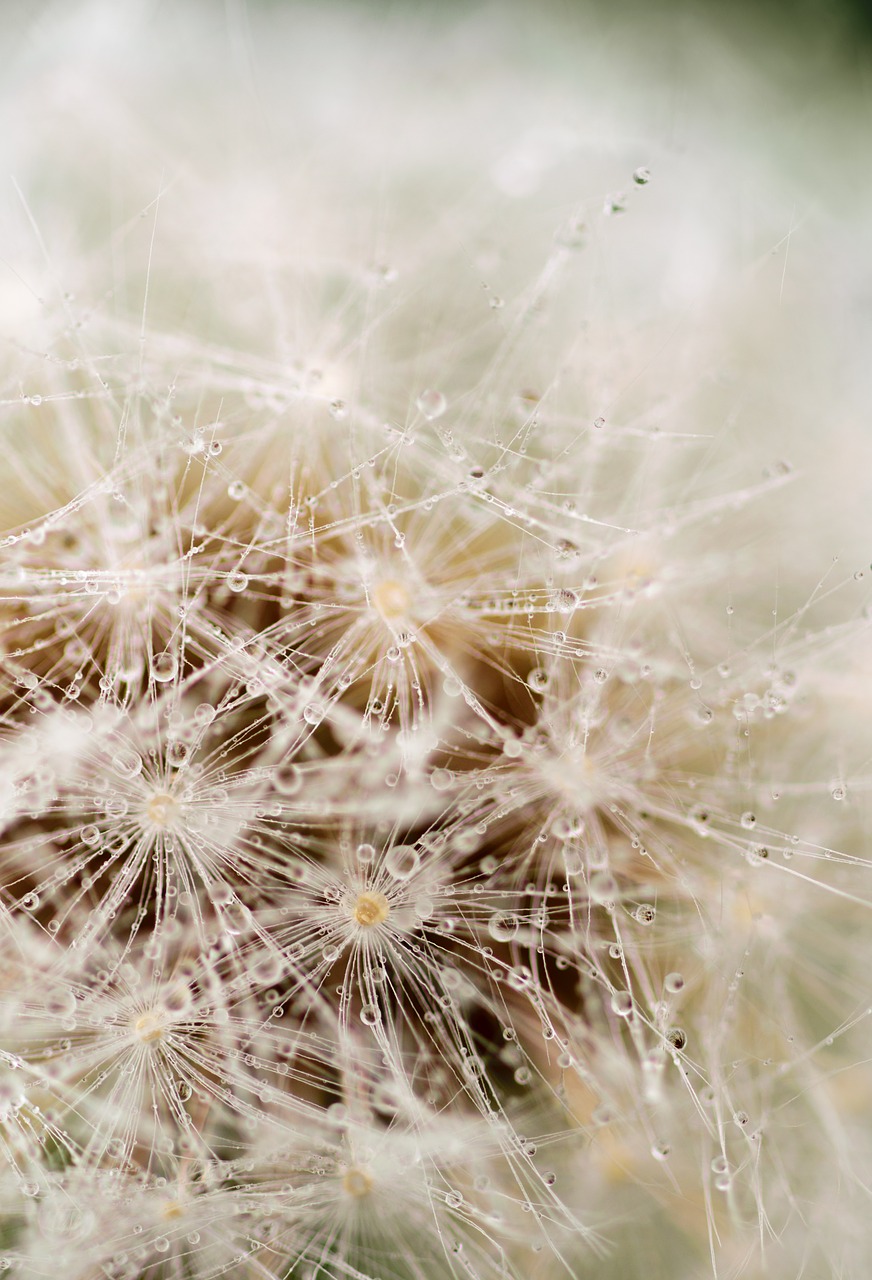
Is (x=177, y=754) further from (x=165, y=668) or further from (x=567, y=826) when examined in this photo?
(x=567, y=826)

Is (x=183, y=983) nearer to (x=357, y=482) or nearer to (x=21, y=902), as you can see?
(x=21, y=902)

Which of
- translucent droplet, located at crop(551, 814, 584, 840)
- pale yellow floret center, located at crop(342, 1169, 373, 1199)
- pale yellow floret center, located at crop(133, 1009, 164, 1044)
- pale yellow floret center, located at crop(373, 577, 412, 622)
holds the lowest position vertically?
pale yellow floret center, located at crop(342, 1169, 373, 1199)

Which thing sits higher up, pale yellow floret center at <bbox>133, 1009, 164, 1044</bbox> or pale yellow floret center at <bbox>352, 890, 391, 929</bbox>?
pale yellow floret center at <bbox>352, 890, 391, 929</bbox>

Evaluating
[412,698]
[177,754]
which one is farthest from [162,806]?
[412,698]

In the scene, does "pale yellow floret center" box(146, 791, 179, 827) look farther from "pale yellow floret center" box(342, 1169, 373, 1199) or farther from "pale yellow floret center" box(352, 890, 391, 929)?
"pale yellow floret center" box(342, 1169, 373, 1199)

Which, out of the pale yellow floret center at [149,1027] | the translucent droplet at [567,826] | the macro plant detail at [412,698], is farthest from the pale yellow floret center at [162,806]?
the translucent droplet at [567,826]

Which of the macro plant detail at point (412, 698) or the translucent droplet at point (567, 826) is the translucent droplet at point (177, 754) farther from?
the translucent droplet at point (567, 826)

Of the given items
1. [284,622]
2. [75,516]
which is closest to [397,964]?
[284,622]

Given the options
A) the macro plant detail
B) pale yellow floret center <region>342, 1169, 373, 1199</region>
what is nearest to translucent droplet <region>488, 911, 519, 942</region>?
the macro plant detail
